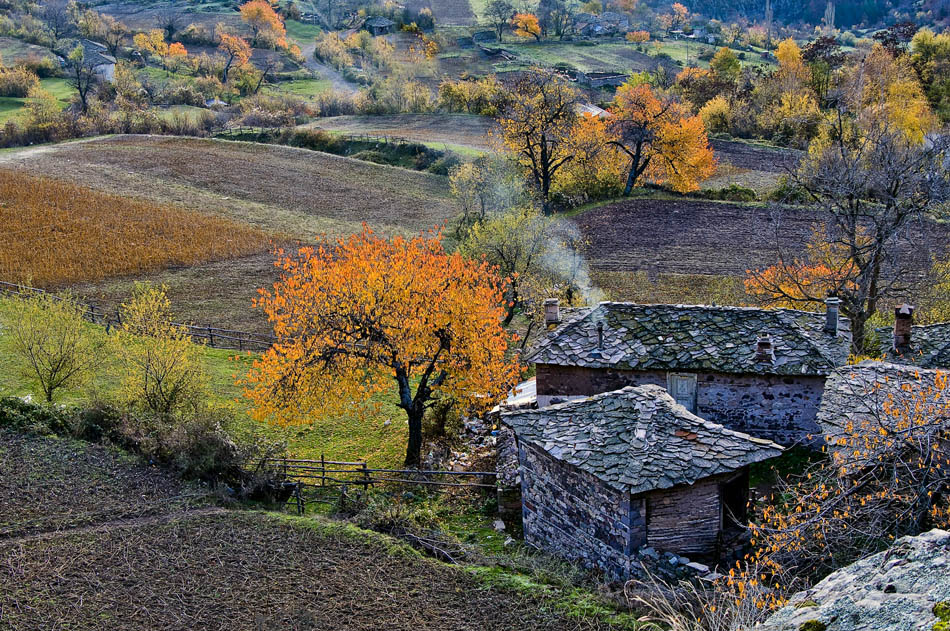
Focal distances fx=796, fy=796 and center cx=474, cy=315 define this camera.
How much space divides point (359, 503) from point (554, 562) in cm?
520

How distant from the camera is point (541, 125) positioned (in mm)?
54906

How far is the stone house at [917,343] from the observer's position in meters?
21.1

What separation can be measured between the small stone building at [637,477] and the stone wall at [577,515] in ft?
0.07

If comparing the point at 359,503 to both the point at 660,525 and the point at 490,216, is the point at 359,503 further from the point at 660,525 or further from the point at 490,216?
the point at 490,216

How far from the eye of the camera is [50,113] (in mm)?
72125

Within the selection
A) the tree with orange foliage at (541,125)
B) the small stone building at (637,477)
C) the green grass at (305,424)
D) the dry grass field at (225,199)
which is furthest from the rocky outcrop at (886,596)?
the tree with orange foliage at (541,125)

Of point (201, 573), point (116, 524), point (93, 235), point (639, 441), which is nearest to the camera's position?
point (201, 573)

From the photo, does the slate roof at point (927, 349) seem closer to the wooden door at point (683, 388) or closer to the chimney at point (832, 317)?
the chimney at point (832, 317)

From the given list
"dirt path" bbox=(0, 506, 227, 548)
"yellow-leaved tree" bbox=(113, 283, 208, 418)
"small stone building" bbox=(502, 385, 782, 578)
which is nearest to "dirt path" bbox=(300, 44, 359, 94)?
"yellow-leaved tree" bbox=(113, 283, 208, 418)

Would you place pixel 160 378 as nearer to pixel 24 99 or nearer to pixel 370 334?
pixel 370 334

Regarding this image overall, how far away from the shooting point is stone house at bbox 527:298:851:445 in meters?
21.0

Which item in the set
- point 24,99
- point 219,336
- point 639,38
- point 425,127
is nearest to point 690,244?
point 219,336

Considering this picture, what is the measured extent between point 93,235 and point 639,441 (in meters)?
43.0

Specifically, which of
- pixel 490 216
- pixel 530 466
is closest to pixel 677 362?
pixel 530 466
